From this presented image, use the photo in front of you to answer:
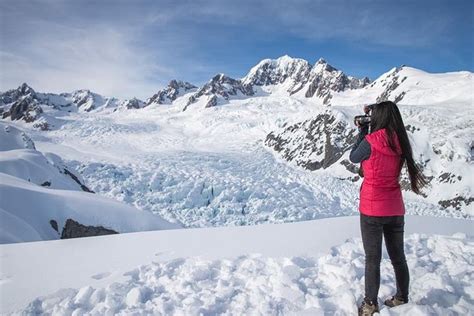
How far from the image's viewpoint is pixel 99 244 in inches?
175

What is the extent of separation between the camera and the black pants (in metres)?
2.60

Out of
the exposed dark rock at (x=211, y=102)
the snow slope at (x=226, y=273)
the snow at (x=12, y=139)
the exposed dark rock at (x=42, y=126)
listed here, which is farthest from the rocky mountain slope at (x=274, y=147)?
the snow slope at (x=226, y=273)

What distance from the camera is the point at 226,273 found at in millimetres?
3367

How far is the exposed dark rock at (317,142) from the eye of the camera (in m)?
28.5

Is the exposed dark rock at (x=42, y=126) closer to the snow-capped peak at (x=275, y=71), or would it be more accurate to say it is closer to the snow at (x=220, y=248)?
the snow at (x=220, y=248)

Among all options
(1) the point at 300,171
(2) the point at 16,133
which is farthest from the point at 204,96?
(2) the point at 16,133

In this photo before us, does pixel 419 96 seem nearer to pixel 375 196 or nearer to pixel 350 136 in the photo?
pixel 350 136

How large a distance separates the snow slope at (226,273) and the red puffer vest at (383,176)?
746 millimetres

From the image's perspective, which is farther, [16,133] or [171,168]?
[171,168]

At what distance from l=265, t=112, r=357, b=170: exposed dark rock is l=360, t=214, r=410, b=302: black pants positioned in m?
25.8

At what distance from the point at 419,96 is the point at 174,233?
43.8 meters

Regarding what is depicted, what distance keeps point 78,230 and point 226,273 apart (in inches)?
224

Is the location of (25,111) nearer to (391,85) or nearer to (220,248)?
(391,85)

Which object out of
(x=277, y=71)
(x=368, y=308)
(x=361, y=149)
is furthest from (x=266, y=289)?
(x=277, y=71)
